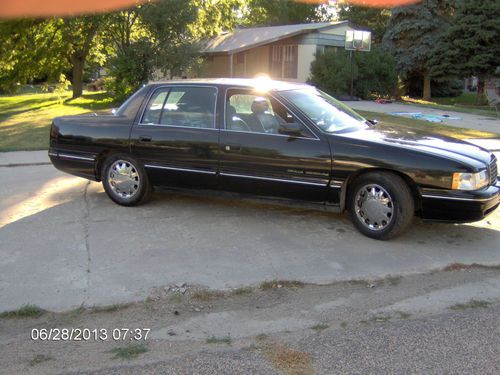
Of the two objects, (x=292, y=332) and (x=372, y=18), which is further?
(x=372, y=18)

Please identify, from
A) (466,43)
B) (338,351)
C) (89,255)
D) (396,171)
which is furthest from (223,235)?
(466,43)

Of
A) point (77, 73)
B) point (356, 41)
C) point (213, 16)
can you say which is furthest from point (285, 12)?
point (356, 41)

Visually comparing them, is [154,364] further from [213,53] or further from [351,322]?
[213,53]

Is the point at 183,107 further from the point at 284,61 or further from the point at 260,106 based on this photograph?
the point at 284,61

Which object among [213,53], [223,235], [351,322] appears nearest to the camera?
[351,322]

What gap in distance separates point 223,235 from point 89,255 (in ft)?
4.41

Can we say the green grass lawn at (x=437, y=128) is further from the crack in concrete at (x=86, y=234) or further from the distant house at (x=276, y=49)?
the distant house at (x=276, y=49)

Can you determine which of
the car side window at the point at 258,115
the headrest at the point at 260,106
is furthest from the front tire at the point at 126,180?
the headrest at the point at 260,106

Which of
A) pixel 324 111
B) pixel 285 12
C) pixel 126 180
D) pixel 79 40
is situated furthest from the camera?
pixel 285 12

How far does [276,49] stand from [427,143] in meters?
26.1

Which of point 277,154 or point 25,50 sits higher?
point 25,50

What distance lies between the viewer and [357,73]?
24.9 metres

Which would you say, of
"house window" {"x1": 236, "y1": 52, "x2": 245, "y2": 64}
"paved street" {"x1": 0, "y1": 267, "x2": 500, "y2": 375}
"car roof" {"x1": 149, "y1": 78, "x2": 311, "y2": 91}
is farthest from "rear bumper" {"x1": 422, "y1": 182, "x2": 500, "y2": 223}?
"house window" {"x1": 236, "y1": 52, "x2": 245, "y2": 64}

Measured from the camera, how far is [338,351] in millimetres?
3260
